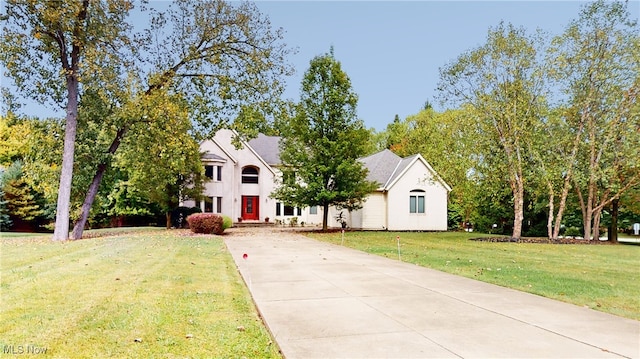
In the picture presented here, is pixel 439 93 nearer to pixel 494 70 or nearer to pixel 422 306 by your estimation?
pixel 494 70

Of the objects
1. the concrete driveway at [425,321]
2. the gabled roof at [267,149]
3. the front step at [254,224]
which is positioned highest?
the gabled roof at [267,149]

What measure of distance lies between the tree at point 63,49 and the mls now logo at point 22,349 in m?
15.6

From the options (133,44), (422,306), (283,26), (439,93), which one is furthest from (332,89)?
(422,306)

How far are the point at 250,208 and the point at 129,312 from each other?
32.0 m

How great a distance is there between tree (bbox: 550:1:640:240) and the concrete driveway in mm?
17896

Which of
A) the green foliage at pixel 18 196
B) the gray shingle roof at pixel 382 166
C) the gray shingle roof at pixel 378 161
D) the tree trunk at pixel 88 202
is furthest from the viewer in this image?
the gray shingle roof at pixel 382 166

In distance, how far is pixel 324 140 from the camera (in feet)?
82.2

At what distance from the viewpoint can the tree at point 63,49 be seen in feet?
56.8

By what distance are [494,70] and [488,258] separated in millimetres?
13392

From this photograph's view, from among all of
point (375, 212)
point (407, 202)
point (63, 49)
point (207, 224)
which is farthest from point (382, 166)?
point (63, 49)

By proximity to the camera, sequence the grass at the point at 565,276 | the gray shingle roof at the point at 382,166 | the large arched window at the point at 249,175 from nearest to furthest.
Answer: the grass at the point at 565,276 < the gray shingle roof at the point at 382,166 < the large arched window at the point at 249,175

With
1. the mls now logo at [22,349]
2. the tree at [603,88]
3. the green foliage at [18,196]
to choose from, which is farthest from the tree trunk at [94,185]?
the tree at [603,88]

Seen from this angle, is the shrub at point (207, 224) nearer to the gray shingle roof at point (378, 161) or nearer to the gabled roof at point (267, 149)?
the gray shingle roof at point (378, 161)

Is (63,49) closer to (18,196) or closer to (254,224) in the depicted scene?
(18,196)
